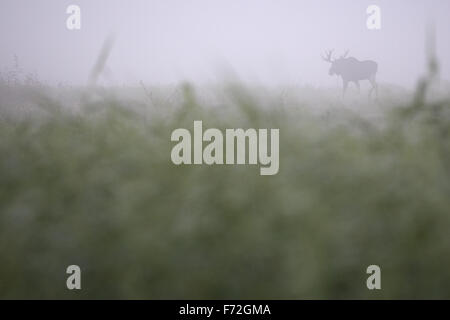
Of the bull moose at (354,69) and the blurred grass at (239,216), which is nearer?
the blurred grass at (239,216)

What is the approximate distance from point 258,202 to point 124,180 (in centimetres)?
37

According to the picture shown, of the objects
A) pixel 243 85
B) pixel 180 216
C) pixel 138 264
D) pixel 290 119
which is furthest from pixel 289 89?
pixel 138 264

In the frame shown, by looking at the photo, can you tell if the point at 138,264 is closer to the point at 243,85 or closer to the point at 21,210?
the point at 21,210

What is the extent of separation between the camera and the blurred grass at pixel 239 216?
36.3 inches

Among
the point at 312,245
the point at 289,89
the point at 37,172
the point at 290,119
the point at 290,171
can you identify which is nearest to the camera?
the point at 312,245

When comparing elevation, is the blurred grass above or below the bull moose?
below

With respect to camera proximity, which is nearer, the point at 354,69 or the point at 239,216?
the point at 239,216

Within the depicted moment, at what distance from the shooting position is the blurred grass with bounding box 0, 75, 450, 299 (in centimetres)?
92

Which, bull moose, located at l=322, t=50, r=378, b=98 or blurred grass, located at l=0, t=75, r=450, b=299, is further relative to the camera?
bull moose, located at l=322, t=50, r=378, b=98

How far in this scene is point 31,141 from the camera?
1461mm

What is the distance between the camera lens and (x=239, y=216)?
1.00 m

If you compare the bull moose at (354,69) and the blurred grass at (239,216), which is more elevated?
the bull moose at (354,69)

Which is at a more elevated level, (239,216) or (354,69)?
(354,69)

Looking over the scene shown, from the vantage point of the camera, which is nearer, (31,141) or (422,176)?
(422,176)
